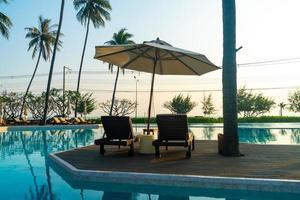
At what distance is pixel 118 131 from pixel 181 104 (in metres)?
36.0

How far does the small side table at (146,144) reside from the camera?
8570 mm

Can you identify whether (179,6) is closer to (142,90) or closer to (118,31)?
(118,31)

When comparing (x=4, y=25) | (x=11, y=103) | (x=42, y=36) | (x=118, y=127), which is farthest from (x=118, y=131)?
(x=42, y=36)

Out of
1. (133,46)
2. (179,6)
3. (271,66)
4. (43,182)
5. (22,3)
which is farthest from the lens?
(271,66)

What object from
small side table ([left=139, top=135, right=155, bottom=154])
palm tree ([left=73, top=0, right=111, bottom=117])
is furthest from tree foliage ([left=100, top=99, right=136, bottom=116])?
small side table ([left=139, top=135, right=155, bottom=154])

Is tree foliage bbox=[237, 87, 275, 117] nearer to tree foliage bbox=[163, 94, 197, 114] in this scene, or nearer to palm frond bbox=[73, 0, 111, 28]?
tree foliage bbox=[163, 94, 197, 114]

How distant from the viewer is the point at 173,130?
310 inches

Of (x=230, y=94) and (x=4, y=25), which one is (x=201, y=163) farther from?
(x=4, y=25)

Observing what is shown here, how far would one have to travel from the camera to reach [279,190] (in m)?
5.23

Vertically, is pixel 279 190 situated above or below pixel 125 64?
below

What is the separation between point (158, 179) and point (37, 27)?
113ft

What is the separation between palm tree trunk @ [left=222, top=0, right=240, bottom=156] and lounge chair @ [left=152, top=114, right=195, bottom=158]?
103cm

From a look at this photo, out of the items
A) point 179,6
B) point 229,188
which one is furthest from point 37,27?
point 229,188

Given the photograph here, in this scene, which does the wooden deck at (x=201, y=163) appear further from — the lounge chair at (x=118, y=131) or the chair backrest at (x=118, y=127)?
the chair backrest at (x=118, y=127)
